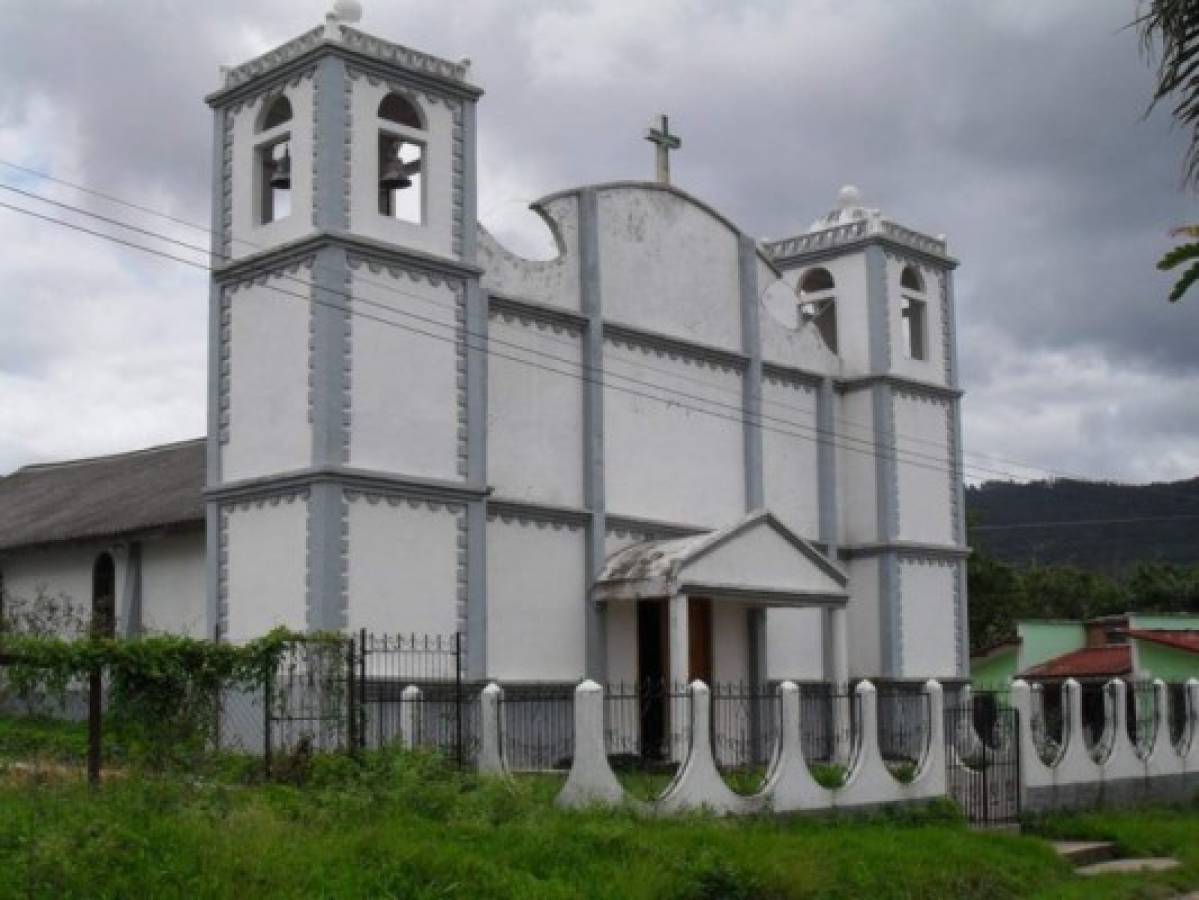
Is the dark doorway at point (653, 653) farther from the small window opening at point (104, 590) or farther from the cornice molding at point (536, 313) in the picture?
the small window opening at point (104, 590)

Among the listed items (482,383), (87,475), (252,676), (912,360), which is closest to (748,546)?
(482,383)

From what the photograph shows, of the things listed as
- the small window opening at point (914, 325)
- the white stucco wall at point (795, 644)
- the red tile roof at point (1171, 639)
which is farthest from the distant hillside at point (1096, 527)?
the white stucco wall at point (795, 644)

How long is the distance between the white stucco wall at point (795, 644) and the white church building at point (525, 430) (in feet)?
0.22

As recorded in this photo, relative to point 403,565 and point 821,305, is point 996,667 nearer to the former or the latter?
point 821,305

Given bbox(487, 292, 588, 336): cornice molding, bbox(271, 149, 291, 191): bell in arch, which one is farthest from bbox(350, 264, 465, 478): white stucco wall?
bbox(271, 149, 291, 191): bell in arch

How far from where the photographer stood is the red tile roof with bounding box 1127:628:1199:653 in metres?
34.8

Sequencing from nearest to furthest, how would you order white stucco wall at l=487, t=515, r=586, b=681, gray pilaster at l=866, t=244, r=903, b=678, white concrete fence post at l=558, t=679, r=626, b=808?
white concrete fence post at l=558, t=679, r=626, b=808, white stucco wall at l=487, t=515, r=586, b=681, gray pilaster at l=866, t=244, r=903, b=678

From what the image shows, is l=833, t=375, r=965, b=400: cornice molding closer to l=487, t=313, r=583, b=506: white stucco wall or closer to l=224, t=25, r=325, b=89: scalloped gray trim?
l=487, t=313, r=583, b=506: white stucco wall

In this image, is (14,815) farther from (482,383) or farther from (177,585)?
(177,585)

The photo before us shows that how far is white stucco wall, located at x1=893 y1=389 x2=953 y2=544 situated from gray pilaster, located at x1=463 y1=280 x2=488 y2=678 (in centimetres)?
997

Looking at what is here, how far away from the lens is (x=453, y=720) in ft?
67.2

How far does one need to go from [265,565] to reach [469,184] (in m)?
5.84

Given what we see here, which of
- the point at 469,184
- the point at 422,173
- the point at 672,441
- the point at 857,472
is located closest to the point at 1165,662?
the point at 857,472

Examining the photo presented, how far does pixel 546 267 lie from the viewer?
81.2 feet
